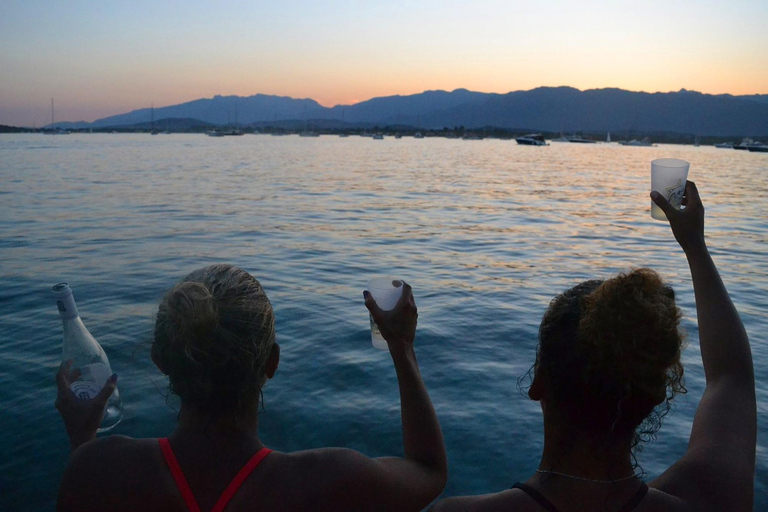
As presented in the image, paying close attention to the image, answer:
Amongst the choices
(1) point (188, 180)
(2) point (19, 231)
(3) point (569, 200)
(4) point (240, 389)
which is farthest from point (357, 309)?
(1) point (188, 180)

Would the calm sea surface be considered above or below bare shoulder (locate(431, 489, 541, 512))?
below

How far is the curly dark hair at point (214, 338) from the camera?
6.31ft

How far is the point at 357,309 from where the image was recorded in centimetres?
825

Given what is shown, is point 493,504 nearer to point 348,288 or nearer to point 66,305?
point 66,305

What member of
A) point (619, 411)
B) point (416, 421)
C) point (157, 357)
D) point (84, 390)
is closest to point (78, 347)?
point (84, 390)

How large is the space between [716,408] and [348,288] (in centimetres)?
762

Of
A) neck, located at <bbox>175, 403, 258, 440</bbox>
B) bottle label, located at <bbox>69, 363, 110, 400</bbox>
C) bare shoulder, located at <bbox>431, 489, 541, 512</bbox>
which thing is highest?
neck, located at <bbox>175, 403, 258, 440</bbox>

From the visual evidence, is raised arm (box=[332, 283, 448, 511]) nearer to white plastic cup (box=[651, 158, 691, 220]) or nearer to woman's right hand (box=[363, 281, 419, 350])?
woman's right hand (box=[363, 281, 419, 350])

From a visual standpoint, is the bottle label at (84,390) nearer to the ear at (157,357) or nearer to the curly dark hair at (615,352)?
the ear at (157,357)

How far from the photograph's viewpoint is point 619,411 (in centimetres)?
173

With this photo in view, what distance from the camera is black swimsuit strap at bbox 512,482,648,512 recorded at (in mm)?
1744

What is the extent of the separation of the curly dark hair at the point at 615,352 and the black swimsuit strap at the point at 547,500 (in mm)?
166

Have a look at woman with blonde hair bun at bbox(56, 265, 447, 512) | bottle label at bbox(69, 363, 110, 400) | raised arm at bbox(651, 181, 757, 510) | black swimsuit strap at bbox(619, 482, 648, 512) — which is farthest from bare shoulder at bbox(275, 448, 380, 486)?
bottle label at bbox(69, 363, 110, 400)

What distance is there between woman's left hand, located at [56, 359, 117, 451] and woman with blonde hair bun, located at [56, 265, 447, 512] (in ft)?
0.95
